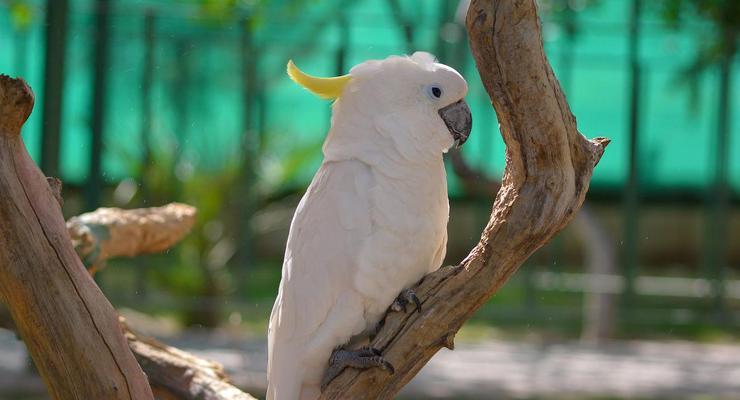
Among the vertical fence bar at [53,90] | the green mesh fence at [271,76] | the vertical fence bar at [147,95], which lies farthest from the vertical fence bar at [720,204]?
the vertical fence bar at [53,90]

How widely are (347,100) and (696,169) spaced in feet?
17.6

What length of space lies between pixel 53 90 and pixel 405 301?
3.22m

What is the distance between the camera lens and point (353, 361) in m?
1.81

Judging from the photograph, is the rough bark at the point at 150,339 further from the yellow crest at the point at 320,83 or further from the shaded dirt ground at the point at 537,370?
the shaded dirt ground at the point at 537,370

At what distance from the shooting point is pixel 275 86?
5.93 meters

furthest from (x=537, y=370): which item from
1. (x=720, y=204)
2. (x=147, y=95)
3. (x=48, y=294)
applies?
(x=48, y=294)

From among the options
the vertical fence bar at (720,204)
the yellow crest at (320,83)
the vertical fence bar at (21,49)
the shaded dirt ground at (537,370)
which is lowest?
the shaded dirt ground at (537,370)

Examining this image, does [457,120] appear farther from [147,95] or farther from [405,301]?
[147,95]

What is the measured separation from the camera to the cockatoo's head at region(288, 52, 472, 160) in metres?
1.97

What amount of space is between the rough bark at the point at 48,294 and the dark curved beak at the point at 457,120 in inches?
32.6

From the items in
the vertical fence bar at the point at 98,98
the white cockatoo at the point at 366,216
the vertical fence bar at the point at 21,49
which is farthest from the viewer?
the vertical fence bar at the point at 21,49

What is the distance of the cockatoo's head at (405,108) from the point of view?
197cm

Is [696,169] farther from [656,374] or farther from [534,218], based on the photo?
[534,218]

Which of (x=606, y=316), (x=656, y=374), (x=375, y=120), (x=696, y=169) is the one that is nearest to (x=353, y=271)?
(x=375, y=120)
